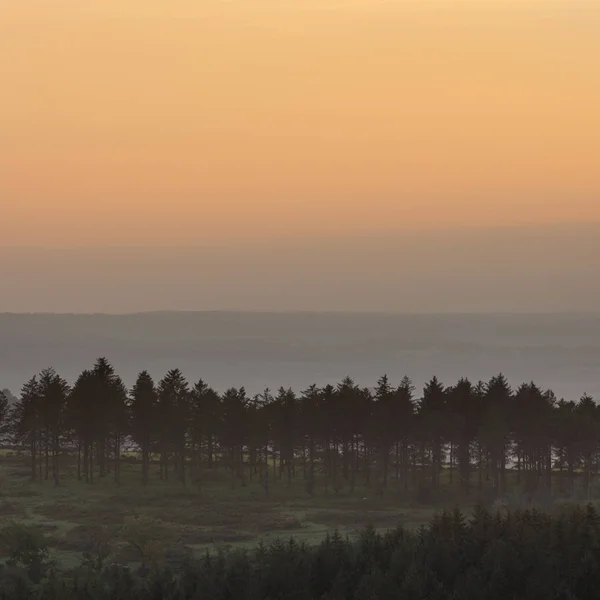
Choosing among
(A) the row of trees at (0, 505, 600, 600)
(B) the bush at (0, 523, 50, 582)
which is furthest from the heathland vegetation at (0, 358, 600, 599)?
(A) the row of trees at (0, 505, 600, 600)

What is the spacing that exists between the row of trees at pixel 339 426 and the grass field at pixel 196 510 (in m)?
1.97

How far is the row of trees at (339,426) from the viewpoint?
10456cm

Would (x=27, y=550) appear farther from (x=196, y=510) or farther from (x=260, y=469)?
(x=260, y=469)

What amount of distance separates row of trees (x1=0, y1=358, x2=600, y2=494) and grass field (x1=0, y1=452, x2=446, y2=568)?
197 cm

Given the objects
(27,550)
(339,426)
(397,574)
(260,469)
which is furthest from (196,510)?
(397,574)

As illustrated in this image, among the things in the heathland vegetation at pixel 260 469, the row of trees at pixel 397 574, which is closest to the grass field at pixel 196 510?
the heathland vegetation at pixel 260 469

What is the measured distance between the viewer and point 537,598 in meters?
53.3

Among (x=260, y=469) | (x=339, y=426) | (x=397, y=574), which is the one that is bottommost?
(x=397, y=574)

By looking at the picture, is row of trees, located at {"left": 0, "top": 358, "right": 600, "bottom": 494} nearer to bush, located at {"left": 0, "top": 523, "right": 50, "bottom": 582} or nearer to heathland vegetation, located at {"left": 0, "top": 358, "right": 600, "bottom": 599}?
heathland vegetation, located at {"left": 0, "top": 358, "right": 600, "bottom": 599}

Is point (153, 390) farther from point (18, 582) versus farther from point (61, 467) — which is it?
point (18, 582)

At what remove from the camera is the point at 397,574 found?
5600 centimetres

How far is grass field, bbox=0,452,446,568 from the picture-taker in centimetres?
8206

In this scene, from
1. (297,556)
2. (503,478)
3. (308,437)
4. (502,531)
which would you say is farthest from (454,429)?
(297,556)

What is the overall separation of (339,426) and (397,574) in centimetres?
5378
